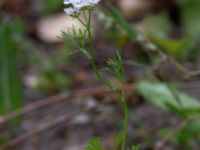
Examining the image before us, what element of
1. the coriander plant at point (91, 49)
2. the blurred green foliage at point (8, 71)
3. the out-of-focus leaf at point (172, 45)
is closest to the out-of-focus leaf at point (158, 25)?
the out-of-focus leaf at point (172, 45)

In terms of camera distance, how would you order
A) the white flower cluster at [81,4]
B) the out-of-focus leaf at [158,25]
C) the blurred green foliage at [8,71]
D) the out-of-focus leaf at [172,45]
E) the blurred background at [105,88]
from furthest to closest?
the out-of-focus leaf at [158,25]
the blurred green foliage at [8,71]
the out-of-focus leaf at [172,45]
the blurred background at [105,88]
the white flower cluster at [81,4]

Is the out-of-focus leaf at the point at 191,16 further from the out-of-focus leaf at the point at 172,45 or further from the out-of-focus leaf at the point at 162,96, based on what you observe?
the out-of-focus leaf at the point at 162,96

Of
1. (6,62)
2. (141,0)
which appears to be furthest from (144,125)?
(141,0)

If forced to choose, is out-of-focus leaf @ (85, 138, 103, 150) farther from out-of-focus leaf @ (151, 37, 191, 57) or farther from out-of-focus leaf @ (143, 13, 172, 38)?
out-of-focus leaf @ (143, 13, 172, 38)

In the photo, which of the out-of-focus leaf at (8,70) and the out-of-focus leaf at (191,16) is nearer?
the out-of-focus leaf at (8,70)

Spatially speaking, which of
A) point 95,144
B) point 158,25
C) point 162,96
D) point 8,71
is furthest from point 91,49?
point 158,25

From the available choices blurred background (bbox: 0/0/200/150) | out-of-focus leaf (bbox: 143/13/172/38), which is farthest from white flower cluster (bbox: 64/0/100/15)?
out-of-focus leaf (bbox: 143/13/172/38)

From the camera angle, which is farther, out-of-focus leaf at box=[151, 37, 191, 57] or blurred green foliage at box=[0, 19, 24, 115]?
blurred green foliage at box=[0, 19, 24, 115]

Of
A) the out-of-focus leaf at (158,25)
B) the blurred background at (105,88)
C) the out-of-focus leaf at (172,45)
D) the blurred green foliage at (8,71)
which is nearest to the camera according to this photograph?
the blurred background at (105,88)
